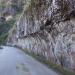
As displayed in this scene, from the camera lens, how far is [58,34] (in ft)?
44.3

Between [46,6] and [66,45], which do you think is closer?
[66,45]

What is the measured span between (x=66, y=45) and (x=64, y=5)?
82.6 inches

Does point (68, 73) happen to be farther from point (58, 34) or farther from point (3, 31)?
point (3, 31)

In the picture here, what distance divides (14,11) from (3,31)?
39.8ft

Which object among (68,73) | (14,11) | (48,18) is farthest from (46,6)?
(14,11)

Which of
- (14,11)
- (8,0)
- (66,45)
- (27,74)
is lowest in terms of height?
(27,74)

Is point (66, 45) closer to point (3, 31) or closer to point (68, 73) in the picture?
point (68, 73)

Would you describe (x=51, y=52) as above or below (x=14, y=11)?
below

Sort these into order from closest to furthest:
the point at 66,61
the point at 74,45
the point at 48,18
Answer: the point at 74,45 < the point at 66,61 < the point at 48,18

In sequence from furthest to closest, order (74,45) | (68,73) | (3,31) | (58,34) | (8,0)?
(8,0) < (3,31) < (58,34) < (74,45) < (68,73)

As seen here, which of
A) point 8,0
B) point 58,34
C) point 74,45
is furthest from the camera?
point 8,0

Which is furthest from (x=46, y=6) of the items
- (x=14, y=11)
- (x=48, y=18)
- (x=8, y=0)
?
(x=8, y=0)

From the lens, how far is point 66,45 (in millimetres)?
12109

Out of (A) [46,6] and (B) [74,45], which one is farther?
(A) [46,6]
